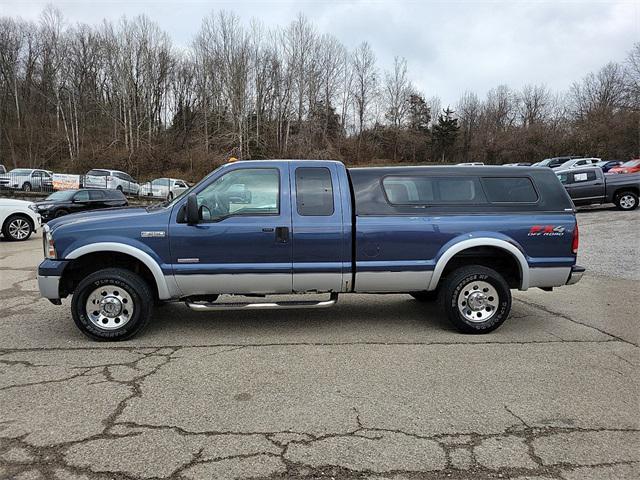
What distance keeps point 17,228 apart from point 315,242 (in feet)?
42.1

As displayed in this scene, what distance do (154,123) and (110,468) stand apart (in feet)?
191

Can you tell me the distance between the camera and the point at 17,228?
1430 centimetres

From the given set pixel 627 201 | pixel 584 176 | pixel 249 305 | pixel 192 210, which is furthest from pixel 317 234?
pixel 627 201

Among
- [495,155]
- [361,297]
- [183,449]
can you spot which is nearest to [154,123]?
[495,155]

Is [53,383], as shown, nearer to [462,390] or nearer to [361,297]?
[462,390]

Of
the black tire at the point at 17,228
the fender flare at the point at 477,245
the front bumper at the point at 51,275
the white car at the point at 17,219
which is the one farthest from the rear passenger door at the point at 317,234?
the black tire at the point at 17,228

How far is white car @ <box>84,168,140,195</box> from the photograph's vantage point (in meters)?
30.8

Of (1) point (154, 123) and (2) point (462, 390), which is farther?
(1) point (154, 123)

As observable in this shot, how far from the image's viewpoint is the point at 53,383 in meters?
4.07

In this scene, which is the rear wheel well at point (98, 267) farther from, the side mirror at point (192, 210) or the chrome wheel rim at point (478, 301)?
the chrome wheel rim at point (478, 301)

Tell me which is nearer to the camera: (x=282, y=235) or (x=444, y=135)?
(x=282, y=235)

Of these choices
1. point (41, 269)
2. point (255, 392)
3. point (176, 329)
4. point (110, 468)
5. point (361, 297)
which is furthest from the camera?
point (361, 297)

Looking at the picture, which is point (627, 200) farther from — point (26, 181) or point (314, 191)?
point (26, 181)

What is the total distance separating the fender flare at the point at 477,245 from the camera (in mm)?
5363
